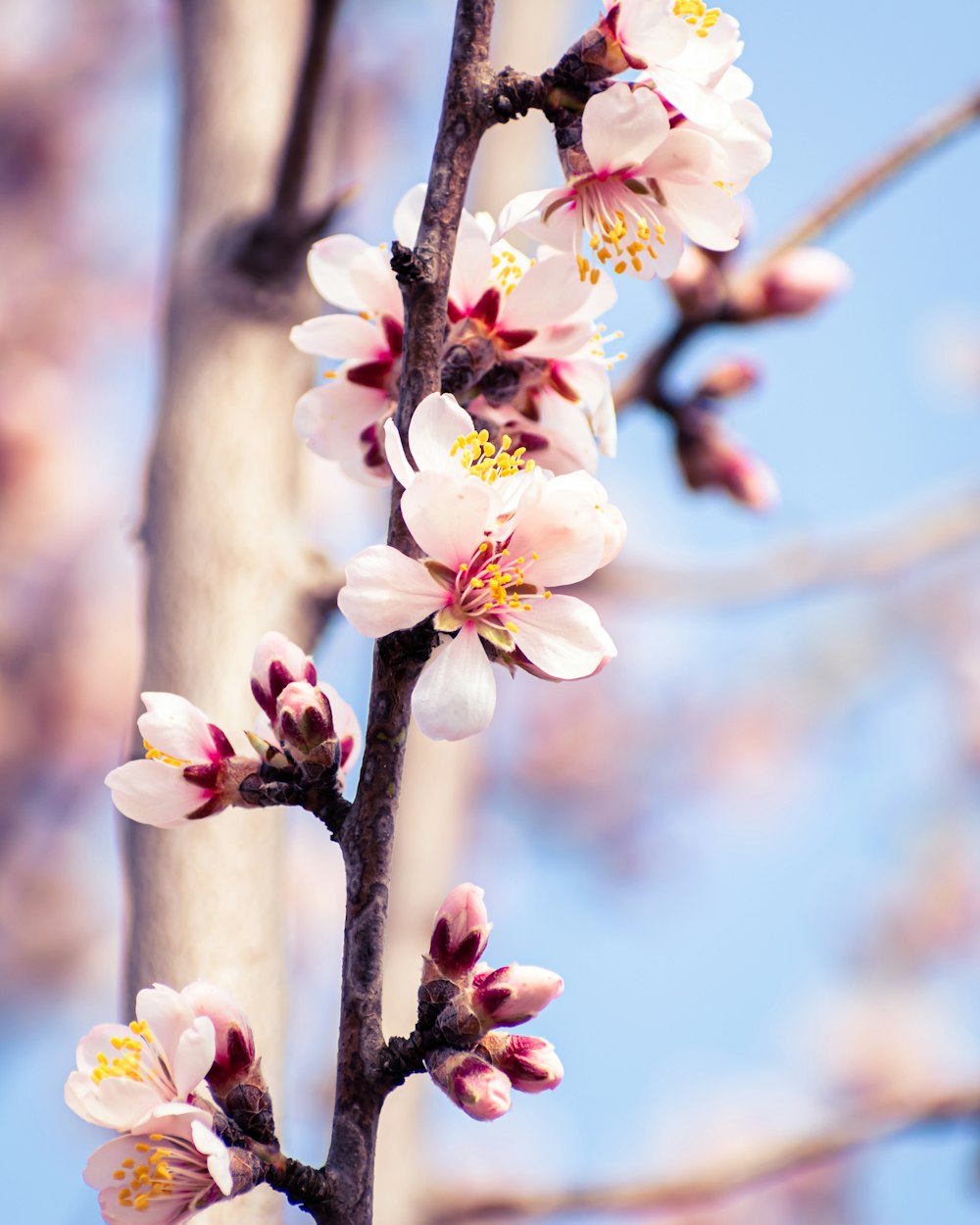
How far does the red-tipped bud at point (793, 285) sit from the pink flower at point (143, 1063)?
3.77ft

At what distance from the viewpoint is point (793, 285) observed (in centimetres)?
152

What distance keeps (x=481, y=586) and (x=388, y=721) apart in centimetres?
10

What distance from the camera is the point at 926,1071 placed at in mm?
5605

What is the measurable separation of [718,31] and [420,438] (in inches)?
12.7

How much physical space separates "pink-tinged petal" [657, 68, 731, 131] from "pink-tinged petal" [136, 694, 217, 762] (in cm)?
47

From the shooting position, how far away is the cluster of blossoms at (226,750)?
743 mm

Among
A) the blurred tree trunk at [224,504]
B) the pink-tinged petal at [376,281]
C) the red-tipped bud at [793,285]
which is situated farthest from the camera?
the red-tipped bud at [793,285]

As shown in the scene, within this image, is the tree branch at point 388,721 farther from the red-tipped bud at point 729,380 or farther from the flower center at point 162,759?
the red-tipped bud at point 729,380

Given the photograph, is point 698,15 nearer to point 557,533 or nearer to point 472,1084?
point 557,533

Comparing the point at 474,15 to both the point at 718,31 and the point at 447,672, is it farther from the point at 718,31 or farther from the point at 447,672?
the point at 447,672

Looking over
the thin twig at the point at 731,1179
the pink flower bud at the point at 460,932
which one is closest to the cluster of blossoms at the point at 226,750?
the pink flower bud at the point at 460,932

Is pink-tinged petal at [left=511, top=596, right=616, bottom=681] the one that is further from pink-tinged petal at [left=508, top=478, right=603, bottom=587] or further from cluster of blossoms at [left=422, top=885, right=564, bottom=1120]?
cluster of blossoms at [left=422, top=885, right=564, bottom=1120]

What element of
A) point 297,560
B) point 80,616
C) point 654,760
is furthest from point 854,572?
point 654,760

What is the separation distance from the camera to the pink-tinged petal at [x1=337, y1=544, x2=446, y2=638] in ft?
2.16
